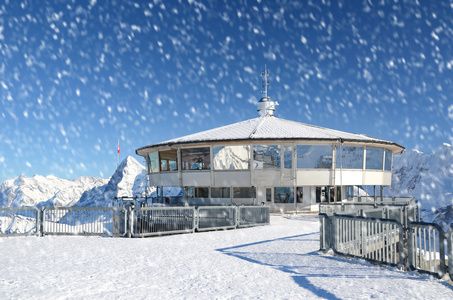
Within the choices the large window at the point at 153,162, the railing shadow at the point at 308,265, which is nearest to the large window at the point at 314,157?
the large window at the point at 153,162

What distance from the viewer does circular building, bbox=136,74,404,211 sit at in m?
29.4

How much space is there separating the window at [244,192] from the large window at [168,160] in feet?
17.5

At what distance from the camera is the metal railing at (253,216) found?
63.9 feet

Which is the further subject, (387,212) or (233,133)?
(233,133)

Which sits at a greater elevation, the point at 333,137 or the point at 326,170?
the point at 333,137

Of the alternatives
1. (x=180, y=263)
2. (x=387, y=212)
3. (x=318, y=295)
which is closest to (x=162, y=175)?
(x=387, y=212)

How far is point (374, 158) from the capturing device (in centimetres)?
3216

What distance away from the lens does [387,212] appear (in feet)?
48.4

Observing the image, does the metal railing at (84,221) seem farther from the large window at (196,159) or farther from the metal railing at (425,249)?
the large window at (196,159)

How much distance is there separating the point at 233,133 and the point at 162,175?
7.08m

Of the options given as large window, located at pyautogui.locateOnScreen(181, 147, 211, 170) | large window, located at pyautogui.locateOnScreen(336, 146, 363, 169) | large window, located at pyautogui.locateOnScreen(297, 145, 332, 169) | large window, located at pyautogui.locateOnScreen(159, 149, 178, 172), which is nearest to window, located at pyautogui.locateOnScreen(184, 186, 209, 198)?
large window, located at pyautogui.locateOnScreen(181, 147, 211, 170)

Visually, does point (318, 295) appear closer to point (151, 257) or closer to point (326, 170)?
point (151, 257)

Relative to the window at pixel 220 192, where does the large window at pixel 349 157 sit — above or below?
above

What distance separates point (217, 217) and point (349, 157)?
1564 cm
